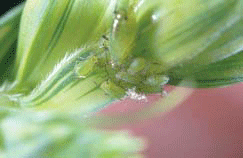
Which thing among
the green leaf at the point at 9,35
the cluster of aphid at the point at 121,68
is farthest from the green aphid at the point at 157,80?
the green leaf at the point at 9,35

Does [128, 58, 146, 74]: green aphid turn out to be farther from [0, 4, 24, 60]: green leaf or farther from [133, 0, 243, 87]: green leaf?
[0, 4, 24, 60]: green leaf

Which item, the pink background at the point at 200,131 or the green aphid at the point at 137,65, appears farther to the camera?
the pink background at the point at 200,131

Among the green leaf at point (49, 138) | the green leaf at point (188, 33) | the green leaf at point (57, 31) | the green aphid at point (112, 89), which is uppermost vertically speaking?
the green leaf at point (57, 31)

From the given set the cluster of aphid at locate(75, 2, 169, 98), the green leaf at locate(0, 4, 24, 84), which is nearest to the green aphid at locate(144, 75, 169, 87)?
the cluster of aphid at locate(75, 2, 169, 98)

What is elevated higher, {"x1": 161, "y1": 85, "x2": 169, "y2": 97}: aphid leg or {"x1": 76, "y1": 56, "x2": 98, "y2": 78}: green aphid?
{"x1": 76, "y1": 56, "x2": 98, "y2": 78}: green aphid

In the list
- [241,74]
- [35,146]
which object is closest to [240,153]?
[241,74]

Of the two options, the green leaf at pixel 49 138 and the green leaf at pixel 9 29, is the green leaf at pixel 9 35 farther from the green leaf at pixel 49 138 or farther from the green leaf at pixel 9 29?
the green leaf at pixel 49 138

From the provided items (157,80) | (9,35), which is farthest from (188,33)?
(9,35)

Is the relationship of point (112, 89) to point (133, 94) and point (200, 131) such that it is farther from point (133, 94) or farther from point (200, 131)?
point (200, 131)
